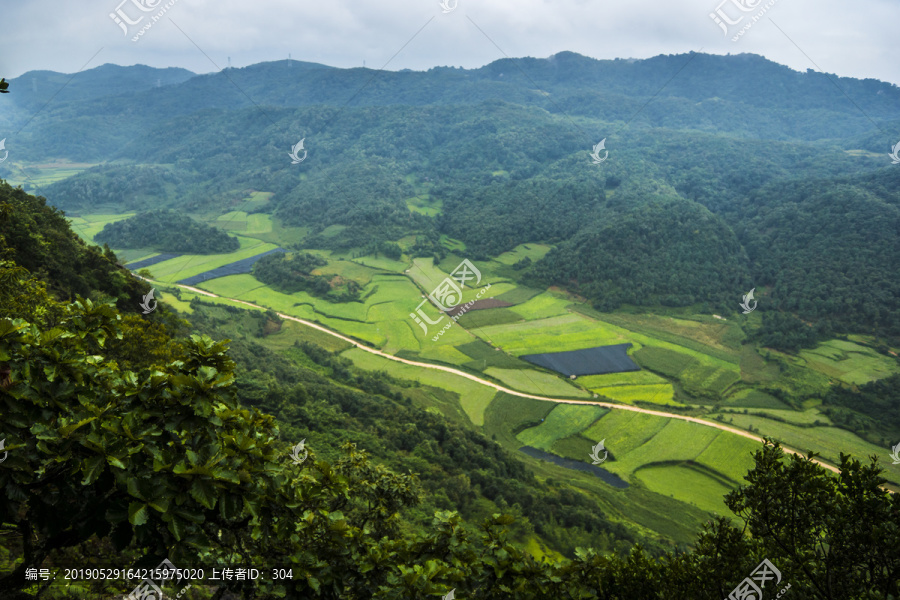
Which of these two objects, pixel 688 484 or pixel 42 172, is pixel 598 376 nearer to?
pixel 688 484

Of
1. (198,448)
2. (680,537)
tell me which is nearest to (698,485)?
(680,537)

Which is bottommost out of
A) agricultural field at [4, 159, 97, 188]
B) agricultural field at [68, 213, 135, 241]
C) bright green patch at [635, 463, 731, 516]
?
bright green patch at [635, 463, 731, 516]

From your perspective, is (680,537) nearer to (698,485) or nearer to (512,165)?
(698,485)

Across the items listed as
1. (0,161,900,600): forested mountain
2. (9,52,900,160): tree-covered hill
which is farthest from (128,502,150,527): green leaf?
(9,52,900,160): tree-covered hill

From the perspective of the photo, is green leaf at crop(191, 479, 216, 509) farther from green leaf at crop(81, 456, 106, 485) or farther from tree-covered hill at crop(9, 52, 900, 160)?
tree-covered hill at crop(9, 52, 900, 160)

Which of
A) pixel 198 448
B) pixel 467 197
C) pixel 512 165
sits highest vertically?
pixel 512 165
